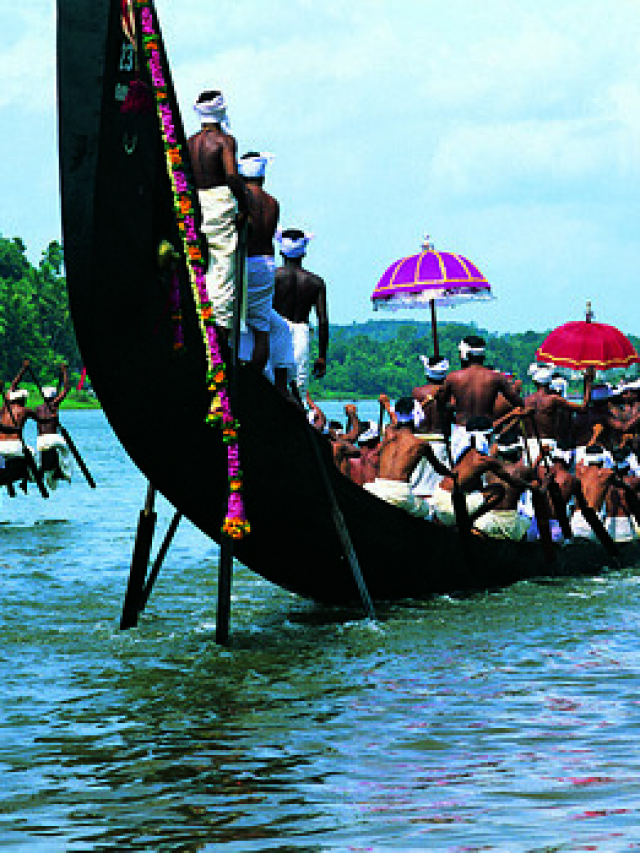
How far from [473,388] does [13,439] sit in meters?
10.5

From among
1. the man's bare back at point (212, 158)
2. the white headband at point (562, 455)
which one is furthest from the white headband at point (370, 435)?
the man's bare back at point (212, 158)

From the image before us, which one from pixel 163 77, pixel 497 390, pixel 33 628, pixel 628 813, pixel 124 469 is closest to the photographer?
pixel 628 813

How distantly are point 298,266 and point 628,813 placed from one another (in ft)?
20.7

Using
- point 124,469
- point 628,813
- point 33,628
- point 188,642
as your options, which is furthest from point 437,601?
point 124,469

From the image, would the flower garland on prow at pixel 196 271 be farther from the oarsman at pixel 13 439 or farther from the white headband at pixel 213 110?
the oarsman at pixel 13 439

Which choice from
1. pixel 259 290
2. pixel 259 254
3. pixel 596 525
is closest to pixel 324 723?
pixel 259 290

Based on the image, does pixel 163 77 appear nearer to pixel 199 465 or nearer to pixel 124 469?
pixel 199 465

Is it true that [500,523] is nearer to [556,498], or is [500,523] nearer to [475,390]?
[556,498]

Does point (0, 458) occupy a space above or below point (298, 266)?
below

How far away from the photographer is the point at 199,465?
1059 cm

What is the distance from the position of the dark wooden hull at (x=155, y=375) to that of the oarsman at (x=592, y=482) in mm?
3008

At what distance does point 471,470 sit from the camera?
13.3m

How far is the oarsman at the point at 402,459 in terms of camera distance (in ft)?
42.3

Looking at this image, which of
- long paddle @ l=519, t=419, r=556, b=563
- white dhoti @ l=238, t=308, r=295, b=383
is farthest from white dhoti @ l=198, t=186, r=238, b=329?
long paddle @ l=519, t=419, r=556, b=563
